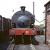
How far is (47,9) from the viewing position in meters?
15.4

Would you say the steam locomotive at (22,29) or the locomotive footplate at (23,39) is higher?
the steam locomotive at (22,29)

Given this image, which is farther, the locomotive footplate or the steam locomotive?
the locomotive footplate

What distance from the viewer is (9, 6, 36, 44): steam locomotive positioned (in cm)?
1366

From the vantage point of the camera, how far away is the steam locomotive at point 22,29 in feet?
44.8

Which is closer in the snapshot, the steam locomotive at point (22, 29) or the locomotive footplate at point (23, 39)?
the steam locomotive at point (22, 29)

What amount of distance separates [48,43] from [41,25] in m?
8.80

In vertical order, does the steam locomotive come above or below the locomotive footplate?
above

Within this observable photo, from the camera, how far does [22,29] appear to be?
1368 cm

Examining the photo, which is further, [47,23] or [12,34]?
[47,23]

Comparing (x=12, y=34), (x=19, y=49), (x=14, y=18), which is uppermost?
(x=14, y=18)

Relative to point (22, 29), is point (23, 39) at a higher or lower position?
lower

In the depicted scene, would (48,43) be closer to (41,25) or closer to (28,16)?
(28,16)

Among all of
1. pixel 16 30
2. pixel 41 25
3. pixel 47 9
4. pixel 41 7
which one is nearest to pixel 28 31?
pixel 16 30

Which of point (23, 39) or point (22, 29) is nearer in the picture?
point (22, 29)
